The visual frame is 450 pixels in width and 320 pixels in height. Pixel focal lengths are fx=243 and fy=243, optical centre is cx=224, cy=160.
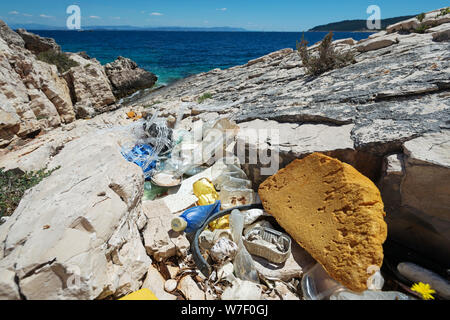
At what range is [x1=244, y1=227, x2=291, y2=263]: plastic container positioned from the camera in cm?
213

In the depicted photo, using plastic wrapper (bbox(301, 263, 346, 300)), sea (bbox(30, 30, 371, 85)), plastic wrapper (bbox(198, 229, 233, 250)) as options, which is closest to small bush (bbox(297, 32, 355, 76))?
plastic wrapper (bbox(198, 229, 233, 250))

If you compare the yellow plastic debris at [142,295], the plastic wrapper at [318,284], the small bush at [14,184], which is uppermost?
the small bush at [14,184]

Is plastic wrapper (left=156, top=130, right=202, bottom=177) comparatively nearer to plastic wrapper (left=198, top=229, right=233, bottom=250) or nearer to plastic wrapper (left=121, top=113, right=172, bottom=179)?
plastic wrapper (left=121, top=113, right=172, bottom=179)

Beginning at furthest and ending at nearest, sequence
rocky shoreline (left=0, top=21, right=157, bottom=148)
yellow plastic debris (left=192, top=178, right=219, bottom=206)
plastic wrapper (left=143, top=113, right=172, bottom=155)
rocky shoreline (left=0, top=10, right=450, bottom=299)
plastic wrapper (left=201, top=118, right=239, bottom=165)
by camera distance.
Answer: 1. rocky shoreline (left=0, top=21, right=157, bottom=148)
2. plastic wrapper (left=143, top=113, right=172, bottom=155)
3. plastic wrapper (left=201, top=118, right=239, bottom=165)
4. yellow plastic debris (left=192, top=178, right=219, bottom=206)
5. rocky shoreline (left=0, top=10, right=450, bottom=299)

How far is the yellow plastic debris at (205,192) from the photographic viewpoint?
9.75 ft

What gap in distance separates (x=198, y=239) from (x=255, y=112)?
2.74m

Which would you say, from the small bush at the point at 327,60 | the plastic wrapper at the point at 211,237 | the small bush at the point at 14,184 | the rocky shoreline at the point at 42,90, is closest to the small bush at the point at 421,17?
the small bush at the point at 327,60

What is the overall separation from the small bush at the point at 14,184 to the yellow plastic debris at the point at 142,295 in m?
1.80

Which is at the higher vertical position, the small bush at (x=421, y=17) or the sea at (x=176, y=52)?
the sea at (x=176, y=52)

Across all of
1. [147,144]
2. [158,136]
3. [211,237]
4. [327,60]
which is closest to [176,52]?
[327,60]

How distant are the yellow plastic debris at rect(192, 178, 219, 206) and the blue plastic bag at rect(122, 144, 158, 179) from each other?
33.2 inches

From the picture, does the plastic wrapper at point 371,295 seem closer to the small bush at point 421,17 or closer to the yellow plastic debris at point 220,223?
the yellow plastic debris at point 220,223

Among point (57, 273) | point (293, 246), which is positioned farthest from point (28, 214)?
point (293, 246)

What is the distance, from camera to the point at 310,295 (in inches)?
76.7
